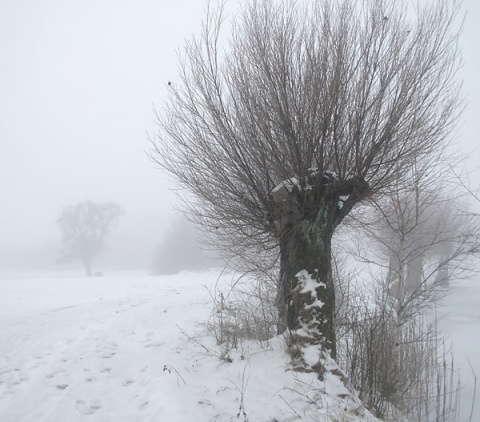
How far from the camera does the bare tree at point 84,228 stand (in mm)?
33531

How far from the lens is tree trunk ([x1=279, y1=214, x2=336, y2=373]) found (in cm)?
413

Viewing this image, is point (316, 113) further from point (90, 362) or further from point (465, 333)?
point (465, 333)

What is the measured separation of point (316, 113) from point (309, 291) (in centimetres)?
240

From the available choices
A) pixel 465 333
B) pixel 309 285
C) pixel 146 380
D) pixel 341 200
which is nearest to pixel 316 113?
pixel 341 200

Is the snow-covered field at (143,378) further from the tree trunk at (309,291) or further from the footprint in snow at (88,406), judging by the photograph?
the tree trunk at (309,291)

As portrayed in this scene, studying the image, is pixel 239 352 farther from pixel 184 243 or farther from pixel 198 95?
pixel 184 243

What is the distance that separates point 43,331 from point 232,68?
20.2 feet

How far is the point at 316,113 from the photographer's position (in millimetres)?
4039

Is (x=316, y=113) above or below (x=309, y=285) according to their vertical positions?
above

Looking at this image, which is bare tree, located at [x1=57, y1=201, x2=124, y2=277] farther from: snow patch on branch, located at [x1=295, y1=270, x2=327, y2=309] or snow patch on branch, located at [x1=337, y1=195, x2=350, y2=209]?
snow patch on branch, located at [x1=337, y1=195, x2=350, y2=209]

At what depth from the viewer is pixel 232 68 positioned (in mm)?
4727

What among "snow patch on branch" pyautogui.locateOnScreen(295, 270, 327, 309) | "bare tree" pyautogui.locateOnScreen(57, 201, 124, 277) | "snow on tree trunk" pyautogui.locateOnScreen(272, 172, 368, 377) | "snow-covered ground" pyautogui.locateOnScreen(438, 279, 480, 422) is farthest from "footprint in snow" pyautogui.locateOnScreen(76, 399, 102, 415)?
"bare tree" pyautogui.locateOnScreen(57, 201, 124, 277)

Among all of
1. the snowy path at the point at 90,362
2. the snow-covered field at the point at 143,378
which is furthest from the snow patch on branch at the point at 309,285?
the snowy path at the point at 90,362

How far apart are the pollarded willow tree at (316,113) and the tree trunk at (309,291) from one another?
0.05 ft
